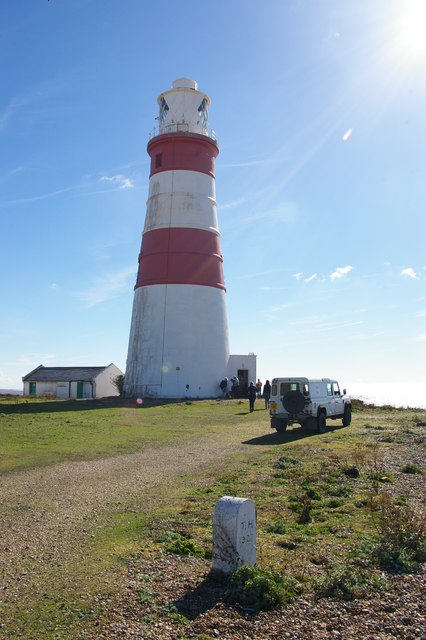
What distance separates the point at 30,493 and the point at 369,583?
21.6 feet

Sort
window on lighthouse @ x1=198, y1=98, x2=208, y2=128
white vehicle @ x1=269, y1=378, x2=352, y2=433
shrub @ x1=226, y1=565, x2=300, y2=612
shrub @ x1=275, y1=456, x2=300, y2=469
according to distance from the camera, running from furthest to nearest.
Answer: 1. window on lighthouse @ x1=198, y1=98, x2=208, y2=128
2. white vehicle @ x1=269, y1=378, x2=352, y2=433
3. shrub @ x1=275, y1=456, x2=300, y2=469
4. shrub @ x1=226, y1=565, x2=300, y2=612

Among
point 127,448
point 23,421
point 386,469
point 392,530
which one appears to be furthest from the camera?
point 23,421

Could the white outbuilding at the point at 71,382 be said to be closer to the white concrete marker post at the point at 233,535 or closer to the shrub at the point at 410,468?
the shrub at the point at 410,468

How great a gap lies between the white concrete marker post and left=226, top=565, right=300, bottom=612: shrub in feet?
0.65

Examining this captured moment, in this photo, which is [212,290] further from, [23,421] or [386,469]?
[386,469]

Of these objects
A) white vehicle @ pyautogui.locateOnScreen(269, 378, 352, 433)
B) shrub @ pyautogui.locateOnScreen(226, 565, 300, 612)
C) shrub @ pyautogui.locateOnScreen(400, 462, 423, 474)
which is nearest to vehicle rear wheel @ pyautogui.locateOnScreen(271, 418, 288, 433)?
white vehicle @ pyautogui.locateOnScreen(269, 378, 352, 433)

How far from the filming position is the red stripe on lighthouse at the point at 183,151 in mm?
36188

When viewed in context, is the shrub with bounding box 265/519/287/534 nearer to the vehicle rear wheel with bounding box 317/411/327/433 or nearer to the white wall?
the vehicle rear wheel with bounding box 317/411/327/433

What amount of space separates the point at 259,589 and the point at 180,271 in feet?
98.1

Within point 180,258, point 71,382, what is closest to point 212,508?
point 180,258

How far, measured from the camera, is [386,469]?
12305 mm

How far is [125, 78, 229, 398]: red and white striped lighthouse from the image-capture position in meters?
34.8

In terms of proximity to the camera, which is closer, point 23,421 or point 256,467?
point 256,467

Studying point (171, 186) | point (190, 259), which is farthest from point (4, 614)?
point (171, 186)
